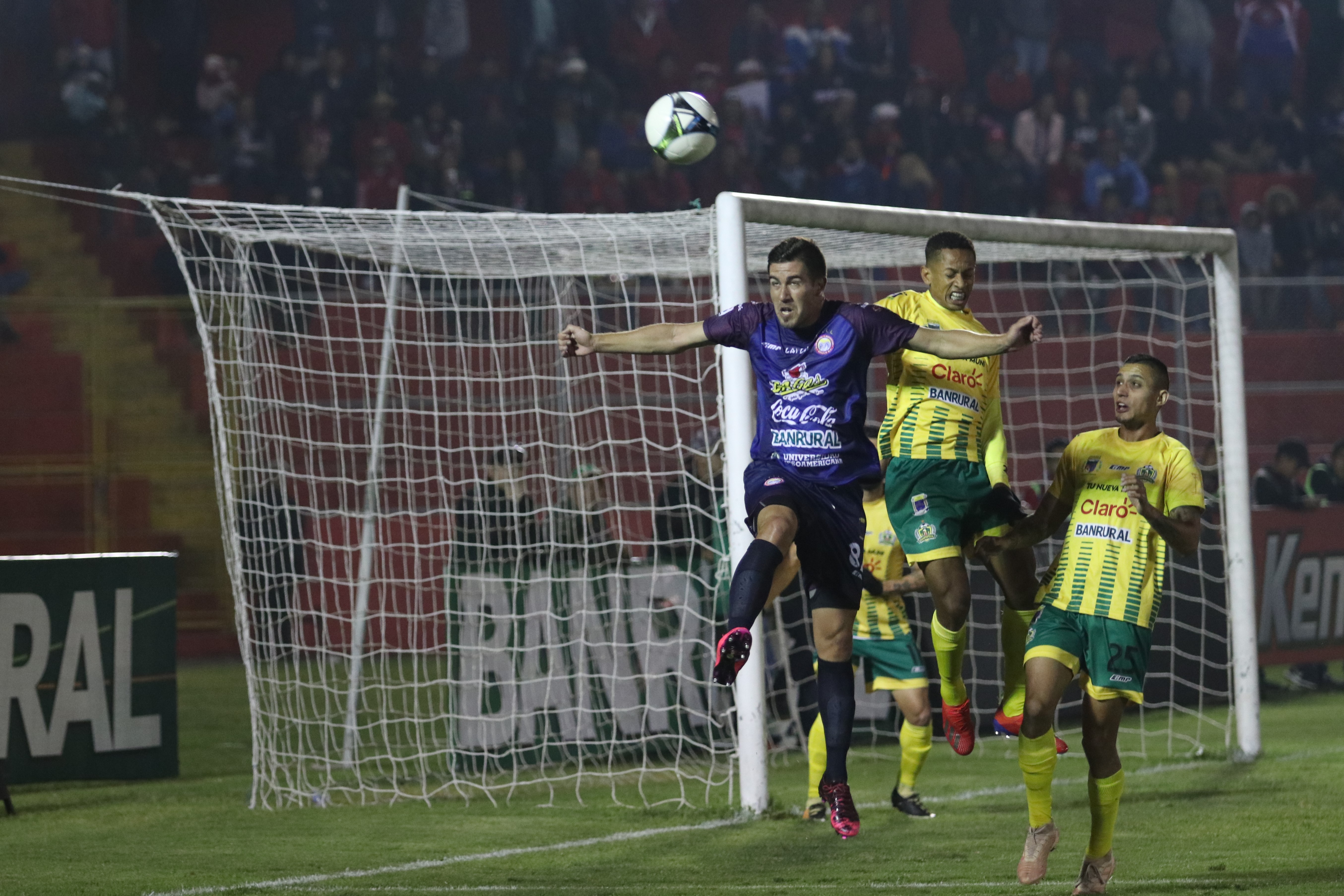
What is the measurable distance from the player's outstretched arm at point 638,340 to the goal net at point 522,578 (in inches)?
64.8

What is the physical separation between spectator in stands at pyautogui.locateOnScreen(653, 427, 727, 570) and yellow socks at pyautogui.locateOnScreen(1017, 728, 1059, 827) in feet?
8.29

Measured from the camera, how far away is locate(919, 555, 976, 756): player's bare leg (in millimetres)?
6227

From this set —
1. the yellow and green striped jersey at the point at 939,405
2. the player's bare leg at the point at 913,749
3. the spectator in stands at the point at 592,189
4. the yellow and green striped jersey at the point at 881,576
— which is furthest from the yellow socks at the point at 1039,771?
the spectator in stands at the point at 592,189

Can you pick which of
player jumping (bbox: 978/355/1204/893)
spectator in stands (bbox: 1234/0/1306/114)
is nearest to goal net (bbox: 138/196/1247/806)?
player jumping (bbox: 978/355/1204/893)

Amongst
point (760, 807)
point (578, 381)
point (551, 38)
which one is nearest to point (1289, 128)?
point (551, 38)

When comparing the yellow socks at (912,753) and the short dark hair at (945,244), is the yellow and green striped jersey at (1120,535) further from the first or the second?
the yellow socks at (912,753)

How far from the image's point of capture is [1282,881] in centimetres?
561

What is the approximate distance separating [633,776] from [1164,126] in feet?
46.0

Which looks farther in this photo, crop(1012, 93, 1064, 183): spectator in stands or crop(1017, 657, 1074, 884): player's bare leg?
crop(1012, 93, 1064, 183): spectator in stands

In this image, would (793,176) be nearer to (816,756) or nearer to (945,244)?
(816,756)

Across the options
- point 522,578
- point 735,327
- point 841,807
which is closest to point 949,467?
point 735,327

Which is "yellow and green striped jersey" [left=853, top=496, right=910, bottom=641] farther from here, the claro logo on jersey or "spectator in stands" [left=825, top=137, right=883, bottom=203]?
"spectator in stands" [left=825, top=137, right=883, bottom=203]

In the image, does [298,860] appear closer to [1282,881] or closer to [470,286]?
[1282,881]

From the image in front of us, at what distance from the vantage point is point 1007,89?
20484 millimetres
